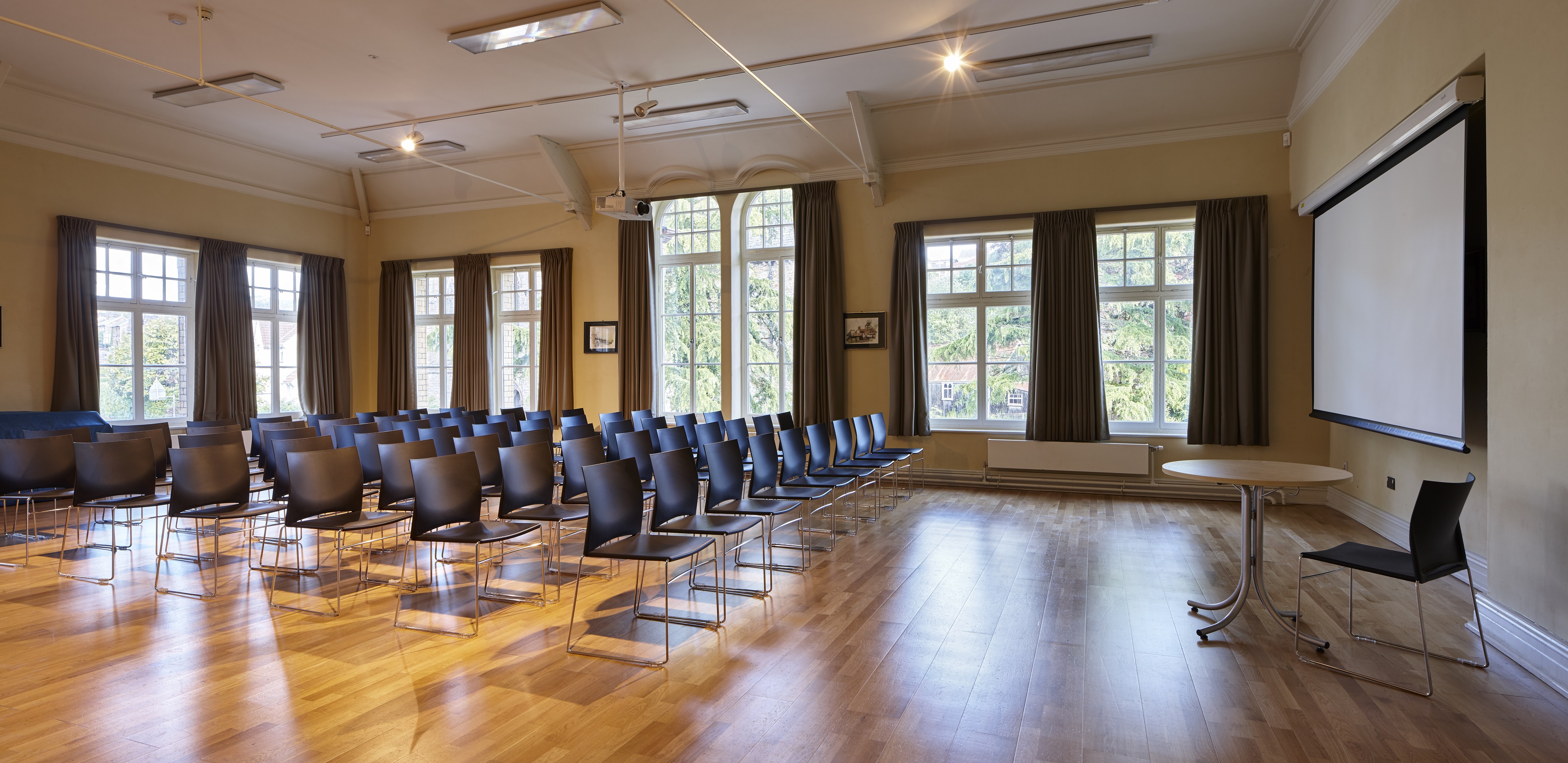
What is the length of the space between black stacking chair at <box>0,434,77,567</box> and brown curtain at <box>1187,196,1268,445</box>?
31.1 ft

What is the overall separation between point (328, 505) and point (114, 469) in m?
1.82

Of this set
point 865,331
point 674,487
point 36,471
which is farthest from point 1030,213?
point 36,471

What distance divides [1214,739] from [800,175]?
798cm

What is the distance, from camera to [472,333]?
1138 cm

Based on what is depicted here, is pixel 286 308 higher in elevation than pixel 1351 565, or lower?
higher

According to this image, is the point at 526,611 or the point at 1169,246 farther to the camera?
the point at 1169,246

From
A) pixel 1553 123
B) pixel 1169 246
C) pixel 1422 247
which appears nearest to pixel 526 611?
pixel 1553 123

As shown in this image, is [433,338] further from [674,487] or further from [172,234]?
[674,487]

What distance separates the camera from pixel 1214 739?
9.18 ft

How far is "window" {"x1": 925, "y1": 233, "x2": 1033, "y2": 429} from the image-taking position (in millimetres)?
8992

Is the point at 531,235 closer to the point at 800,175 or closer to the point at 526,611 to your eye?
the point at 800,175

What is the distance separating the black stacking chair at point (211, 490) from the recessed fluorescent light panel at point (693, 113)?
5337mm

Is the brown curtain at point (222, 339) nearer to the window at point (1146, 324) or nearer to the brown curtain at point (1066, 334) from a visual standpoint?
the brown curtain at point (1066, 334)

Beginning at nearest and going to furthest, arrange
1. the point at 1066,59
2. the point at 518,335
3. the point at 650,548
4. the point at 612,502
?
the point at 650,548 → the point at 612,502 → the point at 1066,59 → the point at 518,335
